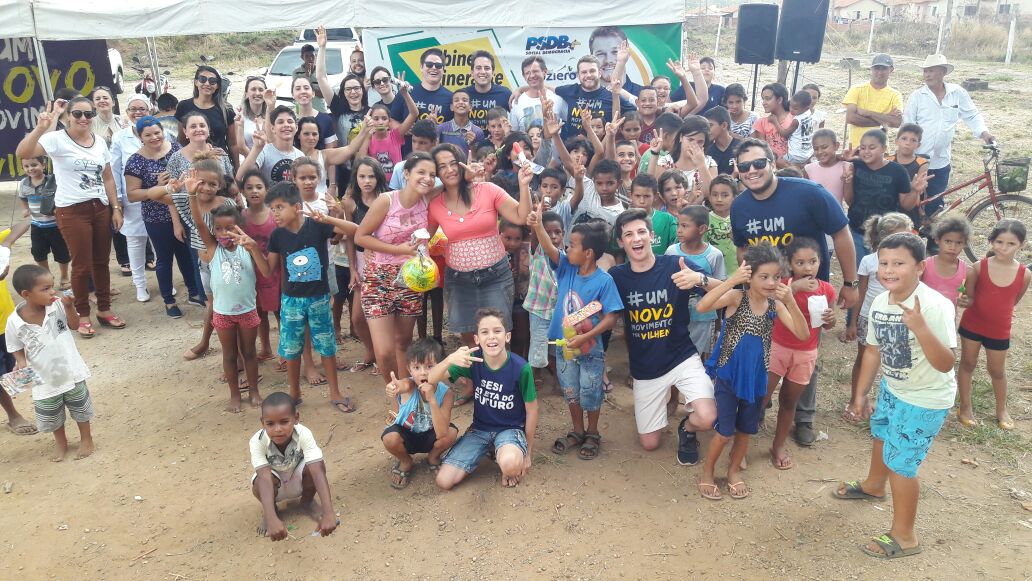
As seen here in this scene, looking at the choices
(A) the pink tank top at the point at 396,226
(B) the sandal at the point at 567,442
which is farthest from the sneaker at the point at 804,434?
(A) the pink tank top at the point at 396,226

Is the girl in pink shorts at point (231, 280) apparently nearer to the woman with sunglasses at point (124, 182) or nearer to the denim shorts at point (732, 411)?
the woman with sunglasses at point (124, 182)

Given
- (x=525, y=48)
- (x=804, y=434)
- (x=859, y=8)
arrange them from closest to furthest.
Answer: (x=804, y=434) → (x=525, y=48) → (x=859, y=8)

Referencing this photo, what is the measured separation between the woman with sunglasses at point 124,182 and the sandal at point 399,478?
406 cm

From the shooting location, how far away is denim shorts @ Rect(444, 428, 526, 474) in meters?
4.07

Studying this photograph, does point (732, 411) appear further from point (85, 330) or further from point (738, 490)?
point (85, 330)

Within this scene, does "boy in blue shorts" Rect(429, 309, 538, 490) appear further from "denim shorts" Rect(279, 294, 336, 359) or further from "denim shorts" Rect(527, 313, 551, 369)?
"denim shorts" Rect(279, 294, 336, 359)

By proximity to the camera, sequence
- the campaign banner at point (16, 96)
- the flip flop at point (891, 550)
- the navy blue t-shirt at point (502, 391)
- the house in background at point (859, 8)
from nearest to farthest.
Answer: the flip flop at point (891, 550) < the navy blue t-shirt at point (502, 391) < the campaign banner at point (16, 96) < the house in background at point (859, 8)

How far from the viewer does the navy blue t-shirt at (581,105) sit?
6.81 m

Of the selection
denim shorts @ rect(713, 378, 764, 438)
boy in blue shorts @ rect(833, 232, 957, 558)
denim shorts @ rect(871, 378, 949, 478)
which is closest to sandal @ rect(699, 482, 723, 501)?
denim shorts @ rect(713, 378, 764, 438)

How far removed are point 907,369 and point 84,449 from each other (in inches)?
Result: 188

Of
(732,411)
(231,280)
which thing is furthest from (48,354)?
(732,411)

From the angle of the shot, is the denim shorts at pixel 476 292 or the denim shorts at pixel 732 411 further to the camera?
the denim shorts at pixel 476 292

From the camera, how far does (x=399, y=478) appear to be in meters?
4.13

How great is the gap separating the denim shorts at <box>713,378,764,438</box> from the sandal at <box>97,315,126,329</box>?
17.6 ft
